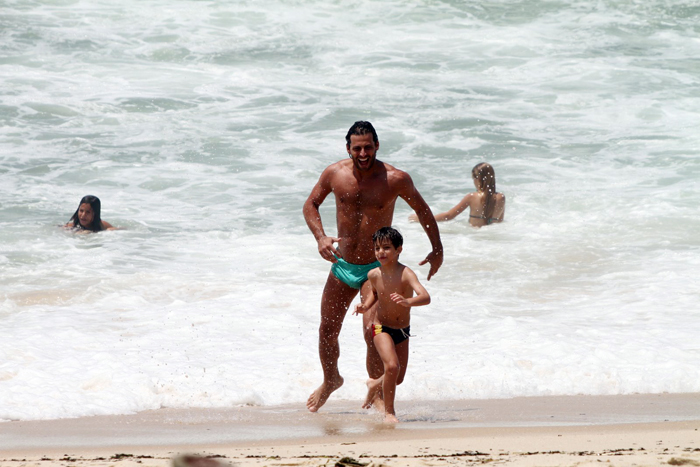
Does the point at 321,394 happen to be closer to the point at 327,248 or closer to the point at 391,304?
the point at 391,304

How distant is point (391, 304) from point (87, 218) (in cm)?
640

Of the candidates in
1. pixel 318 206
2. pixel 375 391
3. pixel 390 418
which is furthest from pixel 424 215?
pixel 390 418

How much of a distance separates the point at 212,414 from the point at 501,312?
340 cm

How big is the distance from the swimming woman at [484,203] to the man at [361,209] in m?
6.15

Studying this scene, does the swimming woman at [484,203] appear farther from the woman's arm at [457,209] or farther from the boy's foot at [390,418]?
the boy's foot at [390,418]

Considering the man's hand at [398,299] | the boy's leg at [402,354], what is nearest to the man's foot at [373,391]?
the boy's leg at [402,354]

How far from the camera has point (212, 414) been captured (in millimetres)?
5473

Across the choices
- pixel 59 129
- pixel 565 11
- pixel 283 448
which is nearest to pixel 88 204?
pixel 59 129

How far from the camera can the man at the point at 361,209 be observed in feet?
16.7

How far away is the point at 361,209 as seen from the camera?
514 centimetres

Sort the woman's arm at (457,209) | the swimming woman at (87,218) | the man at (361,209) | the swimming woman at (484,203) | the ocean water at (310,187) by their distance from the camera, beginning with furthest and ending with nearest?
the woman's arm at (457,209) → the swimming woman at (484,203) → the swimming woman at (87,218) → the ocean water at (310,187) → the man at (361,209)

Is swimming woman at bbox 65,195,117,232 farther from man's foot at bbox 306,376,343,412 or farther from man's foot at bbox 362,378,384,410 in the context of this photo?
man's foot at bbox 362,378,384,410

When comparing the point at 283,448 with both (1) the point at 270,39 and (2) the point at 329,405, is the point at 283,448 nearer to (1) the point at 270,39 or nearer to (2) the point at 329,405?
(2) the point at 329,405

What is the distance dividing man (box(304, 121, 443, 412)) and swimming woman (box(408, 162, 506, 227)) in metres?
6.15
